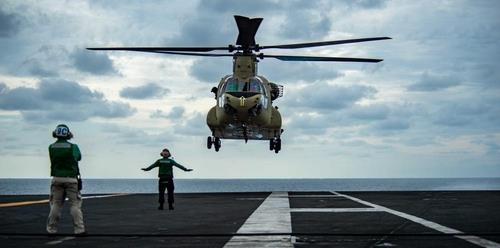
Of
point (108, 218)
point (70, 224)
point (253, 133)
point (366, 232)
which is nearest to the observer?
point (366, 232)

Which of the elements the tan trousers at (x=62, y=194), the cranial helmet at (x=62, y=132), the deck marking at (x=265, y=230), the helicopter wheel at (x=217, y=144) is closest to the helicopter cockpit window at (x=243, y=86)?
the helicopter wheel at (x=217, y=144)

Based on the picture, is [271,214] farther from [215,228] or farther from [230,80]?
[230,80]

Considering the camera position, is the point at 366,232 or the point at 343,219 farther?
the point at 343,219

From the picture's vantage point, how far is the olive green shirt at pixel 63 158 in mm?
11734

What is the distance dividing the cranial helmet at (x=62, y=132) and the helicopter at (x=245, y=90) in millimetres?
18472

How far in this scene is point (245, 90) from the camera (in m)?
30.8

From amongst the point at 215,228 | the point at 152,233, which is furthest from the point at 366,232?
the point at 152,233

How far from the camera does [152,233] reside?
11422mm

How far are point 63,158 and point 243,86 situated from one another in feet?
64.4

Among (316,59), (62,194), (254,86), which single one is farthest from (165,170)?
(316,59)

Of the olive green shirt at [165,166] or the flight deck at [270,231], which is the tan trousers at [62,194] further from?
the olive green shirt at [165,166]

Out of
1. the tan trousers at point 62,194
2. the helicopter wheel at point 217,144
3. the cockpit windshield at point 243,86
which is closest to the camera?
the tan trousers at point 62,194

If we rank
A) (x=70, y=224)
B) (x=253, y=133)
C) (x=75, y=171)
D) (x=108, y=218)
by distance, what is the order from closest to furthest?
(x=75, y=171), (x=70, y=224), (x=108, y=218), (x=253, y=133)

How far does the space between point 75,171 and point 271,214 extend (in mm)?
5827
